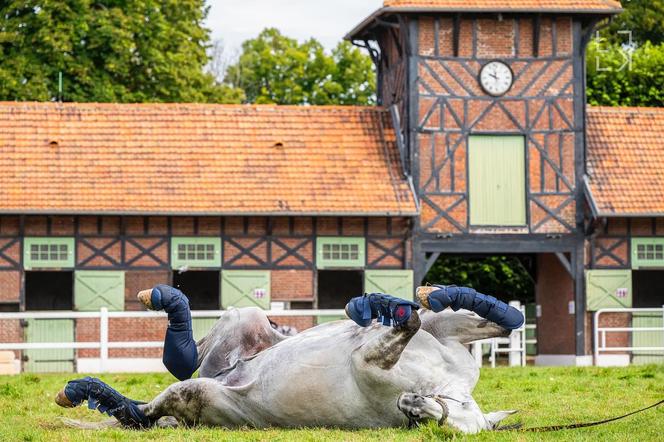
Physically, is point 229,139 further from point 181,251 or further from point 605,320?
point 605,320

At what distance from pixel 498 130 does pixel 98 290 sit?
28.8 ft

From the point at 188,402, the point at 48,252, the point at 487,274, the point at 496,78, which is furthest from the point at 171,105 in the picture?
the point at 188,402

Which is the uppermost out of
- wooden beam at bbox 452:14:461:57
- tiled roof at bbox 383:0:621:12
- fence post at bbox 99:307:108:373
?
tiled roof at bbox 383:0:621:12

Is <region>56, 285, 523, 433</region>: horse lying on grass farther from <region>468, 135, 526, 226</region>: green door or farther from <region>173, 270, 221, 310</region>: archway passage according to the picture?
<region>173, 270, 221, 310</region>: archway passage

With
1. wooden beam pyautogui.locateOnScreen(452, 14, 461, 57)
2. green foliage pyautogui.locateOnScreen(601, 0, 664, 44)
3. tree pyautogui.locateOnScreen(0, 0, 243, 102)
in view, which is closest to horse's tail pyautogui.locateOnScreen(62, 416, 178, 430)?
wooden beam pyautogui.locateOnScreen(452, 14, 461, 57)

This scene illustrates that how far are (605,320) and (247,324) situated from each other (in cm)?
1909

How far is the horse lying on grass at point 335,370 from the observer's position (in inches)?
312

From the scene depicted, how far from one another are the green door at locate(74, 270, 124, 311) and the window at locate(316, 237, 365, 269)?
4.02m

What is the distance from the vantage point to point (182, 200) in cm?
2606

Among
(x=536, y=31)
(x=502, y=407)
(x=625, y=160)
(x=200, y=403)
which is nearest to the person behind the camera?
(x=200, y=403)

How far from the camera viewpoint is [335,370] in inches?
329

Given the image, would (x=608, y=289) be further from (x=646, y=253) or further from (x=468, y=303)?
(x=468, y=303)

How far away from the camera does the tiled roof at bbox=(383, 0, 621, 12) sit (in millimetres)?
26797

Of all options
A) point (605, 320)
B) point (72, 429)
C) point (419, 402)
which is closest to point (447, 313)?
point (419, 402)
